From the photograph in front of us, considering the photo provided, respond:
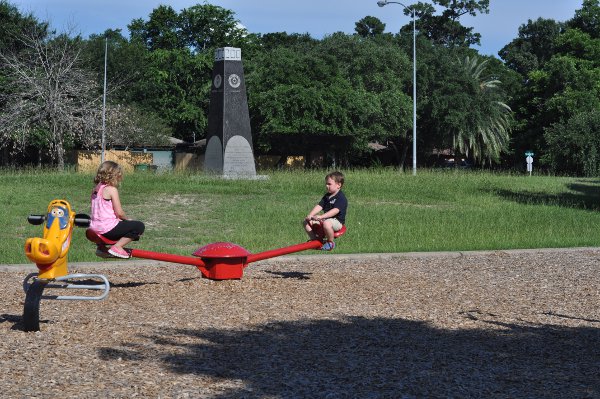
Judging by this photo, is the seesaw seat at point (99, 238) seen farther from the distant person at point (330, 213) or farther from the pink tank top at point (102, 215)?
the distant person at point (330, 213)

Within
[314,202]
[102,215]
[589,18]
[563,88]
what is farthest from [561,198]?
[589,18]

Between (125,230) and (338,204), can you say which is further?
(338,204)

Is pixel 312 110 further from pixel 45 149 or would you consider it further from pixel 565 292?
pixel 565 292

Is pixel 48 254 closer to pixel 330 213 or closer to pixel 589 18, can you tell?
pixel 330 213

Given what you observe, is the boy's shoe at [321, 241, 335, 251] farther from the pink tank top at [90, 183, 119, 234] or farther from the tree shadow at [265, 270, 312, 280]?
the pink tank top at [90, 183, 119, 234]

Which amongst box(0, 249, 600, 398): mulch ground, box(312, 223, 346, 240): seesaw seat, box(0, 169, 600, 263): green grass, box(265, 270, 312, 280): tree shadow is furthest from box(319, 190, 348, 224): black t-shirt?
box(0, 169, 600, 263): green grass

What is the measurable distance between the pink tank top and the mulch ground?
2.28ft

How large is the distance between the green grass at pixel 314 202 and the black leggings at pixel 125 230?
13.8ft

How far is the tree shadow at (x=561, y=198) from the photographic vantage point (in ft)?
82.2

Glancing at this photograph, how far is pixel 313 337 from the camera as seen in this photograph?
7066 mm

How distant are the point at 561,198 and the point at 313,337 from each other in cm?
2180

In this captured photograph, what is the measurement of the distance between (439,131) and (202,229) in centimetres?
4478

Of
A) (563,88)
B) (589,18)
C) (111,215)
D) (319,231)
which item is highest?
(589,18)

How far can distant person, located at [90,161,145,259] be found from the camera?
28.3 ft
